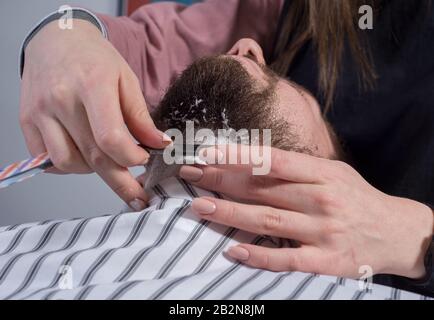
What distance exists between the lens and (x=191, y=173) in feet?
1.75

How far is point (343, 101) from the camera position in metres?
0.85

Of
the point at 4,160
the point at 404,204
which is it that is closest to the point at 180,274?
the point at 404,204

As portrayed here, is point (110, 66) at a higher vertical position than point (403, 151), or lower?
higher

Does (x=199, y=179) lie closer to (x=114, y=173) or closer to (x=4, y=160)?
(x=114, y=173)

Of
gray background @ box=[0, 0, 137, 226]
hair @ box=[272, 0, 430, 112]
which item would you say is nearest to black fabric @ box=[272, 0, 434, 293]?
hair @ box=[272, 0, 430, 112]

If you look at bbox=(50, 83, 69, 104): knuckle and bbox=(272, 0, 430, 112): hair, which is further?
bbox=(272, 0, 430, 112): hair

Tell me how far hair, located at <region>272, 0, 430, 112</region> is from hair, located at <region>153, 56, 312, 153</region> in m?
Result: 0.25

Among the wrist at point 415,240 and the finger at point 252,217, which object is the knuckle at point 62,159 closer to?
the finger at point 252,217

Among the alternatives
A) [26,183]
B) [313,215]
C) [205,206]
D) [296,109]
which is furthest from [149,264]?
[26,183]

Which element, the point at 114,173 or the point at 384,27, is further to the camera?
the point at 384,27

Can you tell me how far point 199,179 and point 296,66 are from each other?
472 millimetres

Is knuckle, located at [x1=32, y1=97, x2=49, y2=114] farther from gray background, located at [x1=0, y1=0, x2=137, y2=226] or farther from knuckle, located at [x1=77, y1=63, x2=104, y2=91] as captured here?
gray background, located at [x1=0, y1=0, x2=137, y2=226]

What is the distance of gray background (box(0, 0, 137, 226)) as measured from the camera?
1.26 metres

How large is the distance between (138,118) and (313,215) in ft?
0.79
